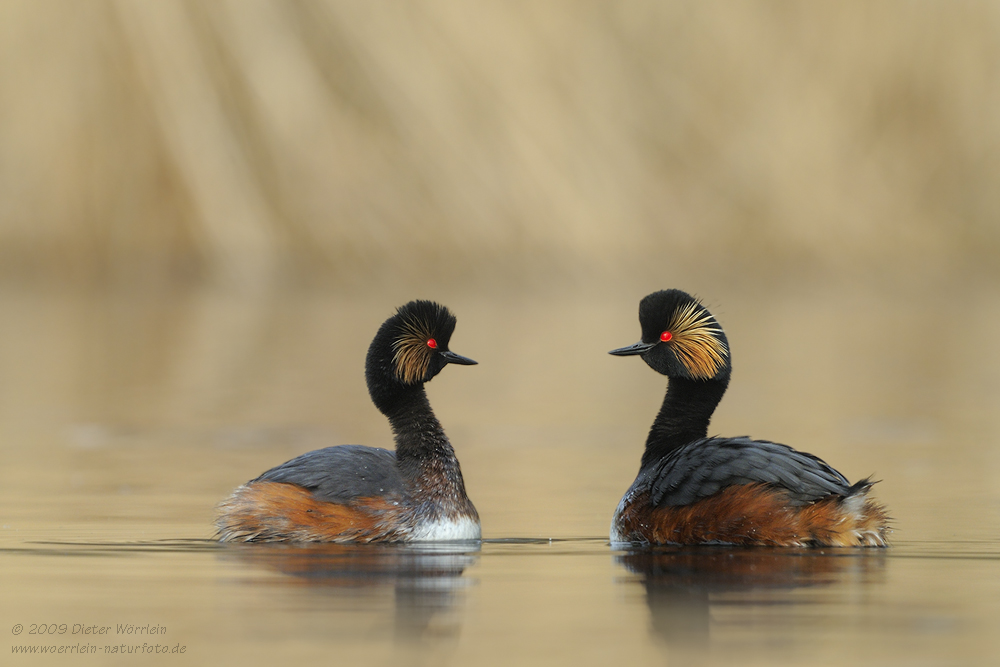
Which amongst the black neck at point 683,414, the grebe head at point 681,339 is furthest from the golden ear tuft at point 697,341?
the black neck at point 683,414

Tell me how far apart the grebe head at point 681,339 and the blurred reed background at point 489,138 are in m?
32.8

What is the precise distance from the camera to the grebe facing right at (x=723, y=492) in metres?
8.12

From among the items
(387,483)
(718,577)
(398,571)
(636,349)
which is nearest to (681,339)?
(636,349)

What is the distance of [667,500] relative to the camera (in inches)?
339

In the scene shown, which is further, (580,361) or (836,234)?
(836,234)

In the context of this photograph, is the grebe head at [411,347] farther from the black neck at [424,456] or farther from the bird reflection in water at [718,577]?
the bird reflection in water at [718,577]

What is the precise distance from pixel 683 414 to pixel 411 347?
182 cm

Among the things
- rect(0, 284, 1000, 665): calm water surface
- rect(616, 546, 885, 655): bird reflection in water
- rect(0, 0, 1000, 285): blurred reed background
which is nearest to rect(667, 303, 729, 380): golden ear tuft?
rect(0, 284, 1000, 665): calm water surface

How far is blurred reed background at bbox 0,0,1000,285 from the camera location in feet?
138

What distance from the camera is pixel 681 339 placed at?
9.49 metres

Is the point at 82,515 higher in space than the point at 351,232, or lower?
lower

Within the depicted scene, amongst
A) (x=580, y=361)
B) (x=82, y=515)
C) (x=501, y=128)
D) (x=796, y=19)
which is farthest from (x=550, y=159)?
(x=82, y=515)

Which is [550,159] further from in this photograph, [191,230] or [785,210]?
[191,230]

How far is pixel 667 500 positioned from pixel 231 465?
4.68 m
